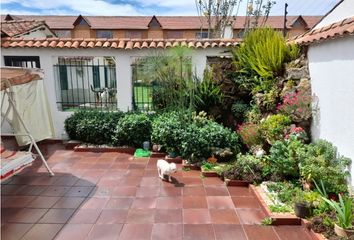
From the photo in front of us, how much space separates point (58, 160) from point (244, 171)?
14.5 feet

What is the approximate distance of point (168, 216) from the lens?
175 inches

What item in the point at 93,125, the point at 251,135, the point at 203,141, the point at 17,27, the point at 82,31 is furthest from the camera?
the point at 82,31

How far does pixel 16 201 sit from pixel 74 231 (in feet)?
5.27

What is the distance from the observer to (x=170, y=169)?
575cm

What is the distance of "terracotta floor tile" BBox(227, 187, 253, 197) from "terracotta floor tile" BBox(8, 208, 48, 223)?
10.4 feet

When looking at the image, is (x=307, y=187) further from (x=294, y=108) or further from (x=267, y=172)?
(x=294, y=108)

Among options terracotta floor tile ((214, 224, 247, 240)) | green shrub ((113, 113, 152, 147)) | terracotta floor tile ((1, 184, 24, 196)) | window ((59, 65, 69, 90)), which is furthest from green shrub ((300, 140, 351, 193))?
window ((59, 65, 69, 90))

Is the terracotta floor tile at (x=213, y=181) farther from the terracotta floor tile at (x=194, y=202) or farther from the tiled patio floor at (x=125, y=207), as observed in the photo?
the terracotta floor tile at (x=194, y=202)

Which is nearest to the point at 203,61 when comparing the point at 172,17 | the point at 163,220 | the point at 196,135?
the point at 196,135

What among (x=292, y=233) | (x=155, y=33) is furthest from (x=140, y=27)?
(x=292, y=233)

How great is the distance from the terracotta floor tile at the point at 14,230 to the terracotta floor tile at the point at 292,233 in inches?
137

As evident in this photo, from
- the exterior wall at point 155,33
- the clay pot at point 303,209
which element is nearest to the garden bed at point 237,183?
the clay pot at point 303,209

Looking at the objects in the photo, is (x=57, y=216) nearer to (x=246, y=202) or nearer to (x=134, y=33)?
(x=246, y=202)

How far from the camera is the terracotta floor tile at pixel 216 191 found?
5.28 metres
